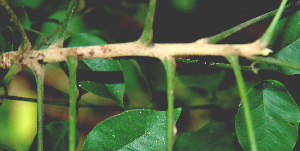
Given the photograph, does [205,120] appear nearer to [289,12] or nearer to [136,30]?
[136,30]

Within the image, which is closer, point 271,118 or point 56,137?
point 271,118

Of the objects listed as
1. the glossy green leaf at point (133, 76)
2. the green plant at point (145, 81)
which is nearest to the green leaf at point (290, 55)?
the green plant at point (145, 81)

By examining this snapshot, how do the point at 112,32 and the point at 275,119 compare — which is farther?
the point at 112,32

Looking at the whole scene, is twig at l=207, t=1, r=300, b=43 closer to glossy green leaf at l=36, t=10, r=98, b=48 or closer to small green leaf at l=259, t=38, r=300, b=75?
small green leaf at l=259, t=38, r=300, b=75

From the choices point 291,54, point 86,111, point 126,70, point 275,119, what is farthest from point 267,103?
point 86,111

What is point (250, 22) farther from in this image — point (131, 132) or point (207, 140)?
point (207, 140)

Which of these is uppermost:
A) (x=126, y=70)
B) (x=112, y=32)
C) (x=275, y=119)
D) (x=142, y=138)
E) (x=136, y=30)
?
(x=136, y=30)

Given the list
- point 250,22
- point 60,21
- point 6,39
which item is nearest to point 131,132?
point 250,22
